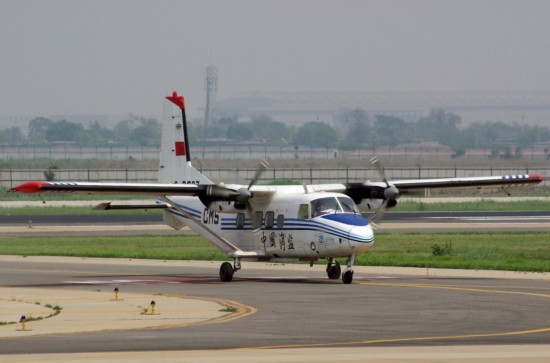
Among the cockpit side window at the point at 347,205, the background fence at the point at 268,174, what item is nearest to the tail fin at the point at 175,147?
the cockpit side window at the point at 347,205

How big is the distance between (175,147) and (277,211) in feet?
20.2

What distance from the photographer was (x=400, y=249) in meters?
49.8

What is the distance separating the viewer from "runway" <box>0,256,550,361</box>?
21.8 metres

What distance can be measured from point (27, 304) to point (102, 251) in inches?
827

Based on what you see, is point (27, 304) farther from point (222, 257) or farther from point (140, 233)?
point (140, 233)

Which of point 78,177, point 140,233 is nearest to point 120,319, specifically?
point 140,233

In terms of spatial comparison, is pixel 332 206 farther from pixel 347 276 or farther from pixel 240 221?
pixel 240 221

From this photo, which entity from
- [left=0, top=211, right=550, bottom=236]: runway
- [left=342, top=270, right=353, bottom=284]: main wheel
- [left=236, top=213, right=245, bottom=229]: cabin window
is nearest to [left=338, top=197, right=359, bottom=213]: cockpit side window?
[left=342, top=270, right=353, bottom=284]: main wheel

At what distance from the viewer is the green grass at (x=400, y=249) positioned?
42500mm

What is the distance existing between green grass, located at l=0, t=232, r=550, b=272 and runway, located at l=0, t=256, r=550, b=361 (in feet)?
7.59

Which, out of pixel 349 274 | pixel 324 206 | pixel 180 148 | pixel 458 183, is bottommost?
pixel 349 274

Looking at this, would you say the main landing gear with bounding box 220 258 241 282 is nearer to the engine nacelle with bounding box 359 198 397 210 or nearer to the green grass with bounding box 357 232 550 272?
the engine nacelle with bounding box 359 198 397 210

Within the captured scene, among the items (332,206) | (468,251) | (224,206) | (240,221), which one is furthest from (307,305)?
(468,251)

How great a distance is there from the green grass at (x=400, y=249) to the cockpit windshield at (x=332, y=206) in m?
7.32
